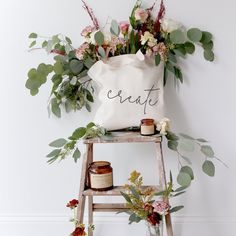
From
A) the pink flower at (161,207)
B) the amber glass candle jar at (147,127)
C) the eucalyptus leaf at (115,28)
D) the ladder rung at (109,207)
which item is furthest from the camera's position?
the ladder rung at (109,207)

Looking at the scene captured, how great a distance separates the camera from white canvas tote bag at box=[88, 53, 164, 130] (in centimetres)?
195

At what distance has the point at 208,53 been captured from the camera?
2061 mm

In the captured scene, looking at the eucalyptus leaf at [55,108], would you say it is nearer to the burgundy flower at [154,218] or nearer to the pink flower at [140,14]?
the pink flower at [140,14]

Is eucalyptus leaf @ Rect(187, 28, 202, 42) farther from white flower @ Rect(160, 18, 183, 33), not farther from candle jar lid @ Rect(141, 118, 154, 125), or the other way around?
candle jar lid @ Rect(141, 118, 154, 125)

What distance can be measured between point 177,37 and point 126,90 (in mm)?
385

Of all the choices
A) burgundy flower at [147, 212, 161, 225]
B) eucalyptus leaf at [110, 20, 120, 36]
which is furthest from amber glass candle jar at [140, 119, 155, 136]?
eucalyptus leaf at [110, 20, 120, 36]

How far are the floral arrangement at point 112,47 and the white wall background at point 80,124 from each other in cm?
8

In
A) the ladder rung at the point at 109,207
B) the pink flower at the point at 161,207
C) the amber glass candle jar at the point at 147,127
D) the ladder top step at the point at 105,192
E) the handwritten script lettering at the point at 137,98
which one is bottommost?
the pink flower at the point at 161,207

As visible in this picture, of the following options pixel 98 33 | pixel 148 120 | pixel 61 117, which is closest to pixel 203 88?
pixel 148 120

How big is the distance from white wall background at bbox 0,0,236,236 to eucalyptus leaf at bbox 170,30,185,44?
0.47ft

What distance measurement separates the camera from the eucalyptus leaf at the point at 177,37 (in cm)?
196

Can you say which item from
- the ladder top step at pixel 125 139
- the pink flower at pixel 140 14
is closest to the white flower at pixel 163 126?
the ladder top step at pixel 125 139

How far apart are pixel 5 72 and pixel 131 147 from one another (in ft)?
2.86

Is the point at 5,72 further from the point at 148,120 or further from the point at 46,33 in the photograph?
the point at 148,120
